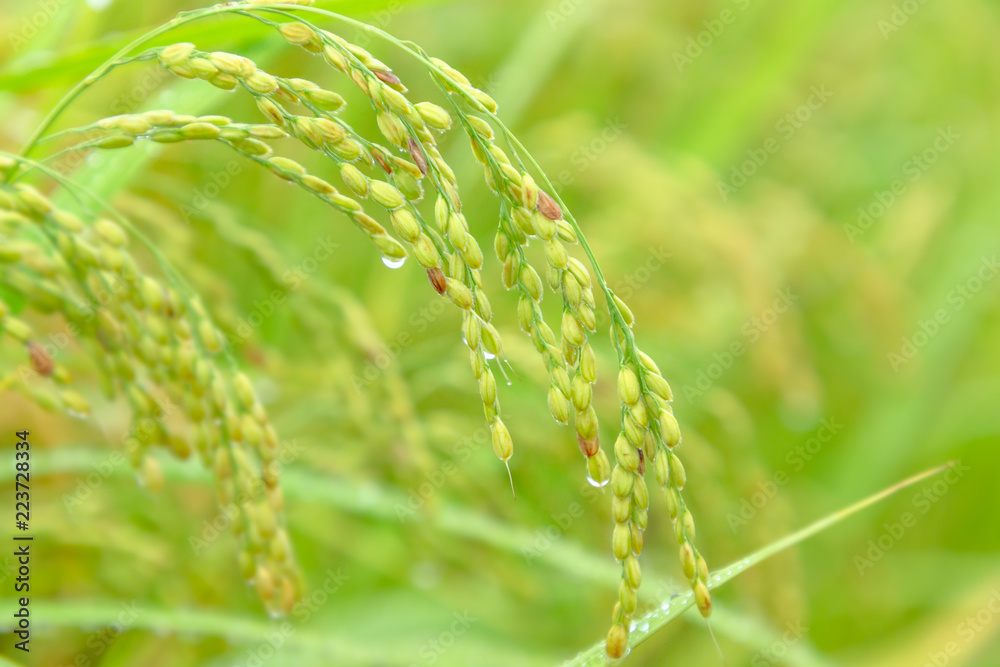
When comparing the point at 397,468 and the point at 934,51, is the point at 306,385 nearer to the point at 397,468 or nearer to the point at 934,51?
the point at 397,468

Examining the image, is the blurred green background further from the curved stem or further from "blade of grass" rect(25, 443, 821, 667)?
the curved stem

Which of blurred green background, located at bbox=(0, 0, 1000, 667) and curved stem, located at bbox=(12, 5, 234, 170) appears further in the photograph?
blurred green background, located at bbox=(0, 0, 1000, 667)

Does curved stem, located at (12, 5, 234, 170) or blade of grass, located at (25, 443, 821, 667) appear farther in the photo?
blade of grass, located at (25, 443, 821, 667)

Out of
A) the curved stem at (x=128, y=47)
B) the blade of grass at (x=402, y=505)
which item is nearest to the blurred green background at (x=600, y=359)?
the blade of grass at (x=402, y=505)

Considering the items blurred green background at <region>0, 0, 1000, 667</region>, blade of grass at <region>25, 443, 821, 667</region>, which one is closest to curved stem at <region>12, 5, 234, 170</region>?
blurred green background at <region>0, 0, 1000, 667</region>

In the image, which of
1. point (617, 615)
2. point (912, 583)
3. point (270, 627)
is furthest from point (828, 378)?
point (617, 615)

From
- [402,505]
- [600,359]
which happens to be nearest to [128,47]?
[402,505]

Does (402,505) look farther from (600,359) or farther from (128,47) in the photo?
(128,47)

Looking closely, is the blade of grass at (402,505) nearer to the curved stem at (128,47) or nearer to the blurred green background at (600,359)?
the blurred green background at (600,359)

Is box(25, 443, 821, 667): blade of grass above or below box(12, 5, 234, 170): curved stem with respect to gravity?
below
